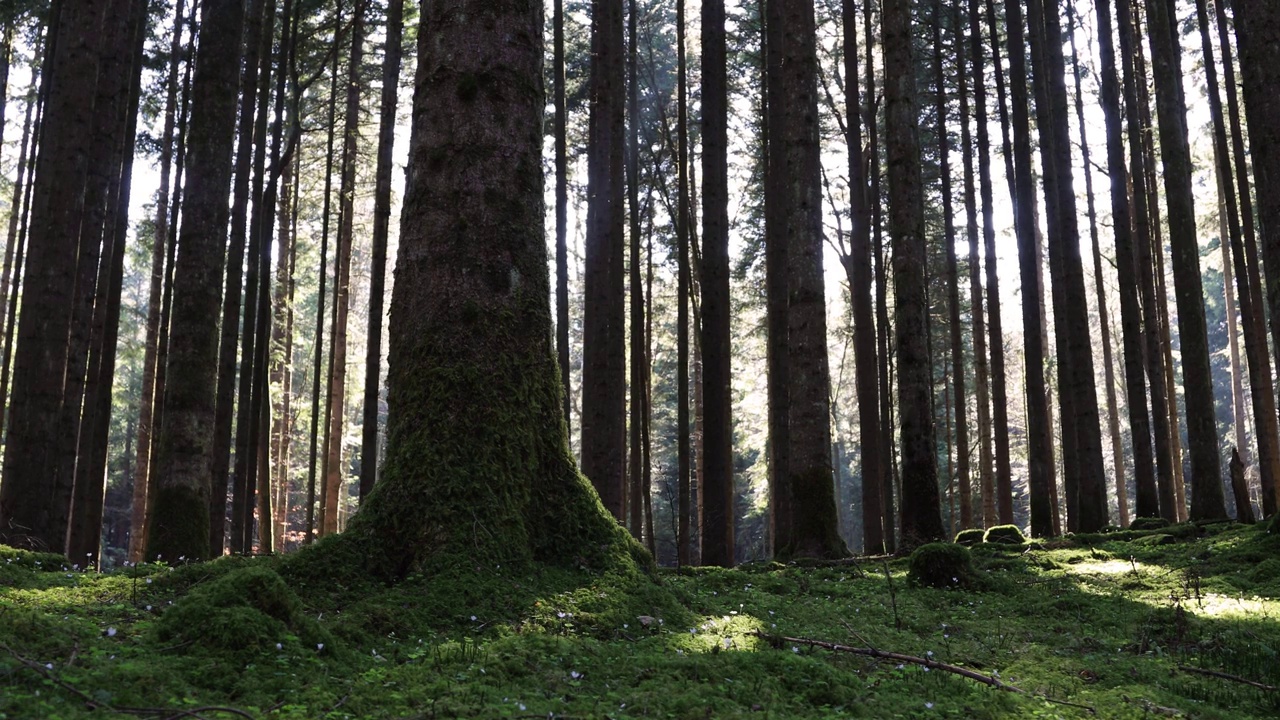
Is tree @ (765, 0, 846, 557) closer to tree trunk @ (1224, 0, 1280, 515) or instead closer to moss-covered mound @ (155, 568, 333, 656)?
tree trunk @ (1224, 0, 1280, 515)

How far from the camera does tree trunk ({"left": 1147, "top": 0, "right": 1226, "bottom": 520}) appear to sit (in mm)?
11273

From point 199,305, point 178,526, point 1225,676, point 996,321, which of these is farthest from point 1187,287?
point 178,526

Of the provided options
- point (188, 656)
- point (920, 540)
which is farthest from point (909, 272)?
point (188, 656)

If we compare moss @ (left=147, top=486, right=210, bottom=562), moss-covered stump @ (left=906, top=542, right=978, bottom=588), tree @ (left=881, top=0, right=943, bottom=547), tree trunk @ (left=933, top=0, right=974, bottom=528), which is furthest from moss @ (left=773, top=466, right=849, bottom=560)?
tree trunk @ (left=933, top=0, right=974, bottom=528)

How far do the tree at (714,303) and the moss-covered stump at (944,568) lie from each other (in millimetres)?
4975

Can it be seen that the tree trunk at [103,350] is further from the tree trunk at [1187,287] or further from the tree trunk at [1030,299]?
the tree trunk at [1187,287]

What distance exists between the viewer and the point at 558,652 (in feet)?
11.1

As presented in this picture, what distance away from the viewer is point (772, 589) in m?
7.09

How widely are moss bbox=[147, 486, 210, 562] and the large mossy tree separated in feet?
12.9

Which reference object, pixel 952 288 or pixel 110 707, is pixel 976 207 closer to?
pixel 952 288

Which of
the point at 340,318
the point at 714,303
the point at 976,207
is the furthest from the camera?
the point at 340,318

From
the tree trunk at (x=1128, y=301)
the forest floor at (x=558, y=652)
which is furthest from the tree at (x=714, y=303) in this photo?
the tree trunk at (x=1128, y=301)

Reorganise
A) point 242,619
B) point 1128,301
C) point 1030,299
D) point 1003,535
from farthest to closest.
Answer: point 1030,299, point 1128,301, point 1003,535, point 242,619

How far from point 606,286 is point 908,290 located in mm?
5694
